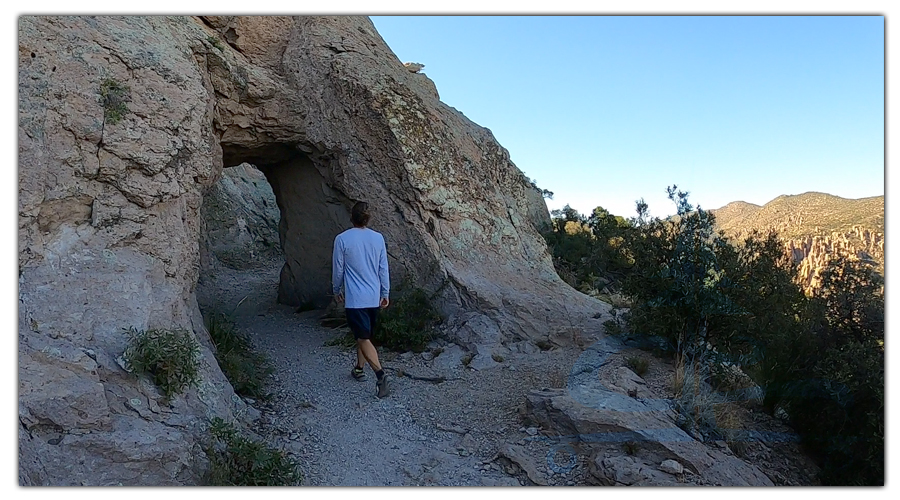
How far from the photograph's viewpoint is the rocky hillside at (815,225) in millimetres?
5367

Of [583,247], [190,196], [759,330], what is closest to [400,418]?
[190,196]

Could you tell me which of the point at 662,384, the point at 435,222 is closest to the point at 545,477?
the point at 662,384

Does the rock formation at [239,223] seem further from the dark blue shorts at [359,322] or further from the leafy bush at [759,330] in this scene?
the leafy bush at [759,330]

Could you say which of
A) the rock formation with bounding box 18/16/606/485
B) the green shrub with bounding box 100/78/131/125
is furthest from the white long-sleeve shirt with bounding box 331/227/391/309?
the green shrub with bounding box 100/78/131/125

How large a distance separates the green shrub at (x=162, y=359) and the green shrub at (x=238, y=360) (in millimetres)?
1088

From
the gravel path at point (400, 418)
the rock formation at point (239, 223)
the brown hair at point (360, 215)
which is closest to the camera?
the gravel path at point (400, 418)

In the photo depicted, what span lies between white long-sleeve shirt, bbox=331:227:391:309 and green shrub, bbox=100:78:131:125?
6.77 feet

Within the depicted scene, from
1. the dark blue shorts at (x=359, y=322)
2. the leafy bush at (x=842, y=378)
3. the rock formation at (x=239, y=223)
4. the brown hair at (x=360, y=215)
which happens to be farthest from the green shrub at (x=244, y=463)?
the rock formation at (x=239, y=223)

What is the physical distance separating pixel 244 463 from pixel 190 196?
2.79 metres

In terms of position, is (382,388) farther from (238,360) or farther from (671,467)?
(671,467)

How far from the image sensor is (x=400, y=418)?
206 inches

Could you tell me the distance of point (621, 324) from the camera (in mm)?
6688

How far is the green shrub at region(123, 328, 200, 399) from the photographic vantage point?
4.23m

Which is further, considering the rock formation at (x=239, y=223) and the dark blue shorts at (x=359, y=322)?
the rock formation at (x=239, y=223)
